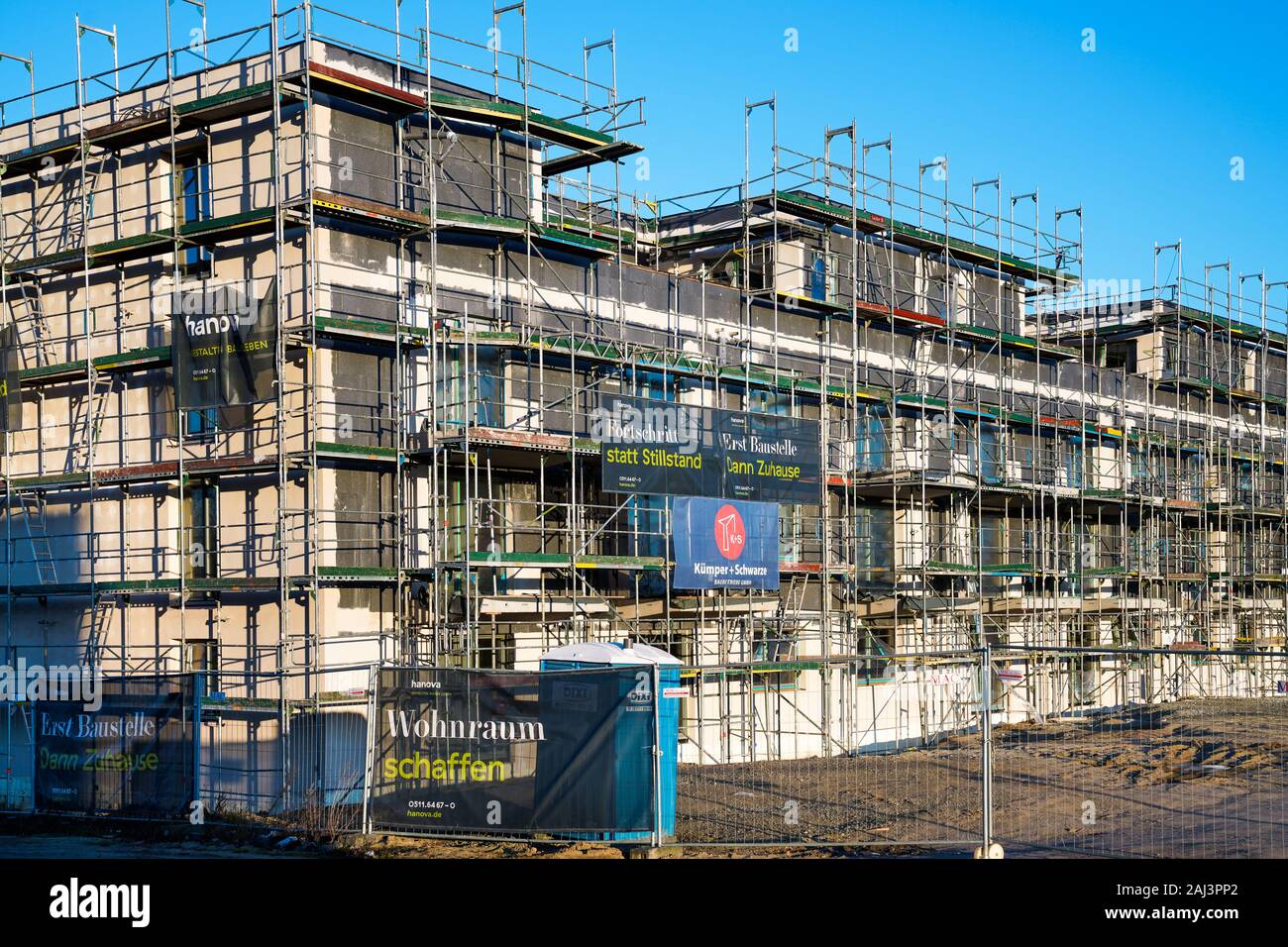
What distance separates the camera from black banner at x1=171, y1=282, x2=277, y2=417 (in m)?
23.9

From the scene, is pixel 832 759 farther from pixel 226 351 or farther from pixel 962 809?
pixel 226 351

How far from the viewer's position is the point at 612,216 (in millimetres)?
35062

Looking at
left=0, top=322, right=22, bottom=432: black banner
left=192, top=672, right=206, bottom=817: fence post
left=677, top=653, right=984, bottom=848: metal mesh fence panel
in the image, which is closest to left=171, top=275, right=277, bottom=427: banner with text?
left=0, top=322, right=22, bottom=432: black banner

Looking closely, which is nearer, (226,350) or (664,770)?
(664,770)

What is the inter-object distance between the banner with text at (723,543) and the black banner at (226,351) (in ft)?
26.0

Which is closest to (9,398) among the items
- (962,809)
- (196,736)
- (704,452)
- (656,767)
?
(196,736)

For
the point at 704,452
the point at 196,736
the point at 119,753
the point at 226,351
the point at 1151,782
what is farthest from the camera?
the point at 704,452

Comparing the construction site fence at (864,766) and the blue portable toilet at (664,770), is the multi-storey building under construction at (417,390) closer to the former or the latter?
the construction site fence at (864,766)

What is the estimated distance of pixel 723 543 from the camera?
27.1 meters

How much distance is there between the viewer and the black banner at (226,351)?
23922mm

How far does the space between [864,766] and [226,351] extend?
12.9 meters

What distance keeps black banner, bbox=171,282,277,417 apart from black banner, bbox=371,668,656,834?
978 cm
